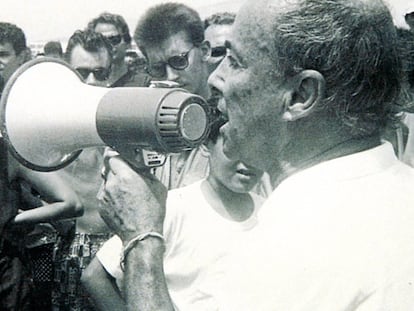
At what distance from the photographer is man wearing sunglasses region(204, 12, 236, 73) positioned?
9.68ft

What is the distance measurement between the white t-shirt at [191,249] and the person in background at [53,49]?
190 centimetres

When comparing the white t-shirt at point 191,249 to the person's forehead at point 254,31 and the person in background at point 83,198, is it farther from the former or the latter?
the person's forehead at point 254,31

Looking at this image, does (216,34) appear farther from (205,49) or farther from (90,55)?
(90,55)

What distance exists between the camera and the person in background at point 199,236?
1796 mm

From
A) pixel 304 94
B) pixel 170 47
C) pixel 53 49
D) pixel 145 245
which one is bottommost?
pixel 53 49

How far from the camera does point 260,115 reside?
1.11m

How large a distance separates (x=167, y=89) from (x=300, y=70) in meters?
0.31

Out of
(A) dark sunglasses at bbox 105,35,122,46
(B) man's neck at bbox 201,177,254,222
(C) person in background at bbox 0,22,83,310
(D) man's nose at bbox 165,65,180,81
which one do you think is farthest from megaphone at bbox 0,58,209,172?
(A) dark sunglasses at bbox 105,35,122,46

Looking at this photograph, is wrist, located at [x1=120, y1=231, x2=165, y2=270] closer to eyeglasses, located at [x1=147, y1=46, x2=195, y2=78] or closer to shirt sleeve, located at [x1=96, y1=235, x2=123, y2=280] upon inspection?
shirt sleeve, located at [x1=96, y1=235, x2=123, y2=280]

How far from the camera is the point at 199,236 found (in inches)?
73.3

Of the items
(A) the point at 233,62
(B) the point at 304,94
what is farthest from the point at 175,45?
(B) the point at 304,94

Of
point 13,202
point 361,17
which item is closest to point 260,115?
point 361,17

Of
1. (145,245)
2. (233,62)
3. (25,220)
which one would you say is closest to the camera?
(233,62)

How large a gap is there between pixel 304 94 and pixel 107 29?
2982 millimetres
